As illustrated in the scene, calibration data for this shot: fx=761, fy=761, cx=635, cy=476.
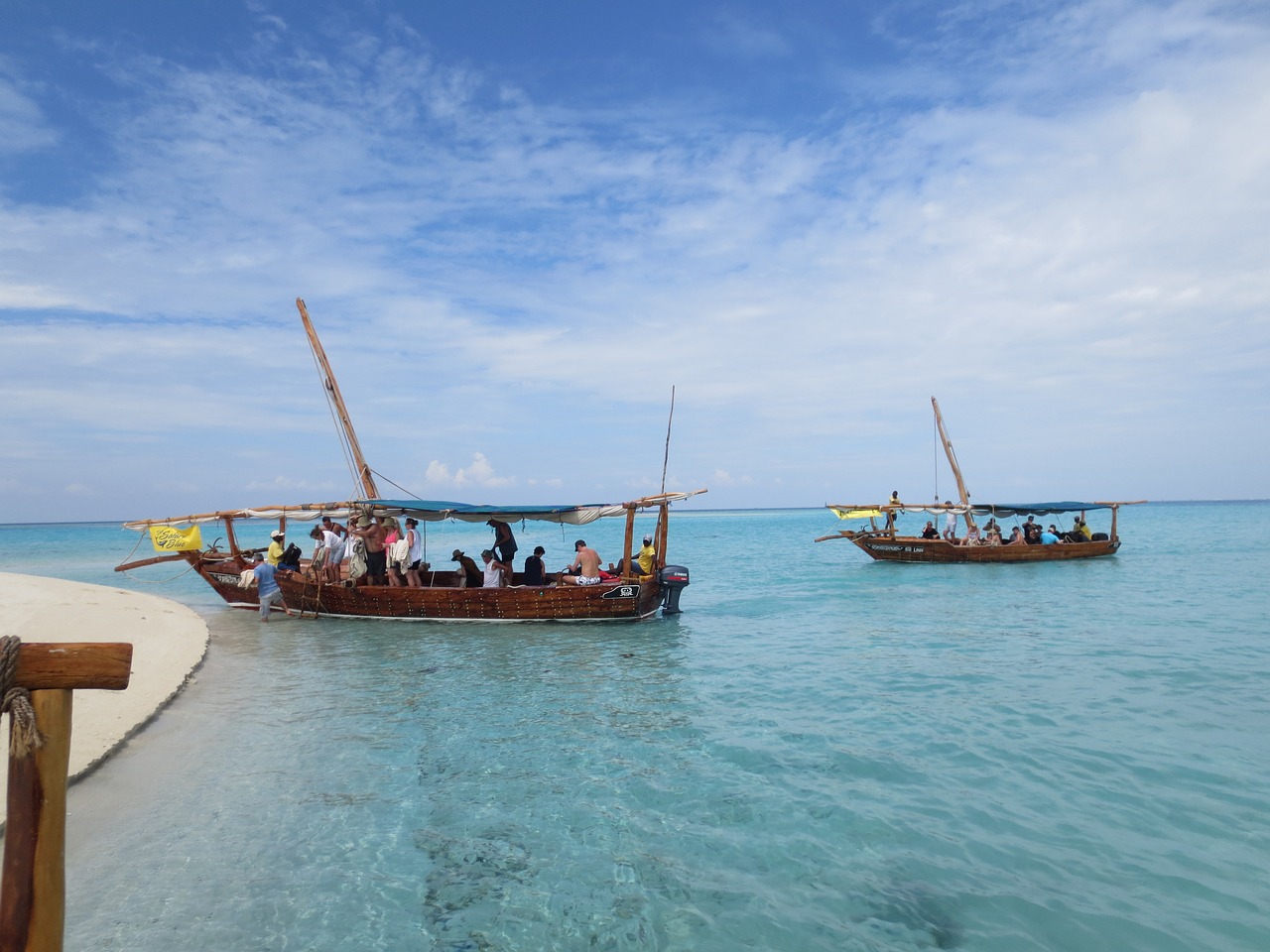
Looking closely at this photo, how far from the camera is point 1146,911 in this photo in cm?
527

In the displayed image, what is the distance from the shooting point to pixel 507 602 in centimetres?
1745

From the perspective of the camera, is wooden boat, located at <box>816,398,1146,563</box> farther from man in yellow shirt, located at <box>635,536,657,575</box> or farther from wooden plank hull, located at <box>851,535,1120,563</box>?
man in yellow shirt, located at <box>635,536,657,575</box>

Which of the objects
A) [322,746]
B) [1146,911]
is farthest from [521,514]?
[1146,911]

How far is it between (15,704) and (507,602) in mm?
14526

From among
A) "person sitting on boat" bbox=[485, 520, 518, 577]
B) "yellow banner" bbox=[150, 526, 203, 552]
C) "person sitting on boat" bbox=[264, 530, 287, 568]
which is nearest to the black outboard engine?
"person sitting on boat" bbox=[485, 520, 518, 577]

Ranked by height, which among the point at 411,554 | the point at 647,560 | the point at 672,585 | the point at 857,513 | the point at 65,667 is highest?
the point at 857,513

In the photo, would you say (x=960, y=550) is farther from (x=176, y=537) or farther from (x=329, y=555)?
(x=176, y=537)

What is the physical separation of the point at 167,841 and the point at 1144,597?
23325 mm

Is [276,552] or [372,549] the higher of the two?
[372,549]

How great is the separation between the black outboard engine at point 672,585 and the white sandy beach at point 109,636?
9.79 meters

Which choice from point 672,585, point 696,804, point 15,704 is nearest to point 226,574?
point 672,585

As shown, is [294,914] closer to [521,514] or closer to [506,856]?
[506,856]

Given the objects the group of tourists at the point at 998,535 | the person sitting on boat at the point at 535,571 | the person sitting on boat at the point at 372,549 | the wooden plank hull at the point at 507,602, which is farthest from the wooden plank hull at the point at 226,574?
the group of tourists at the point at 998,535

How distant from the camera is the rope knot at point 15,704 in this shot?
304cm
